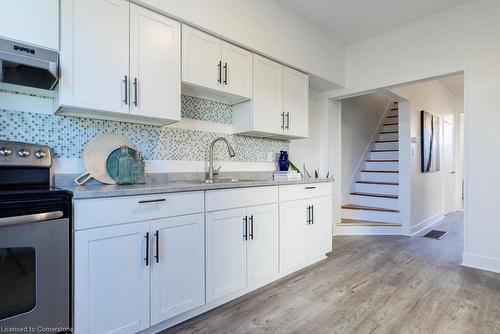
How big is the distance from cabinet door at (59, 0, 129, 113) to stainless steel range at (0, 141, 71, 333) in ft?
2.18

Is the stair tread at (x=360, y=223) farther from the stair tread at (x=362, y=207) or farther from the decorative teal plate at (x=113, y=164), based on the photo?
the decorative teal plate at (x=113, y=164)

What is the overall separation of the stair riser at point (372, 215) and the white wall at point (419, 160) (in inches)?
10.0

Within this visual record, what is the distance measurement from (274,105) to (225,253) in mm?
1619

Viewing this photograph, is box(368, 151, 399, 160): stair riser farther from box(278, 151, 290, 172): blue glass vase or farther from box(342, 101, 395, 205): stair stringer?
box(278, 151, 290, 172): blue glass vase

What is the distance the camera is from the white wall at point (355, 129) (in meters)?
4.83

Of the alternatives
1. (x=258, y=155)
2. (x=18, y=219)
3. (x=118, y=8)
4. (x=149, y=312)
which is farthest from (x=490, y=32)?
(x=18, y=219)

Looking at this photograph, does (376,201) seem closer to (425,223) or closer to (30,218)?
(425,223)

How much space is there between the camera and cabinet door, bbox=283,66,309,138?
119 inches

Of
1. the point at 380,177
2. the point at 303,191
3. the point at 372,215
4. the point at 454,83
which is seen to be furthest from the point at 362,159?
the point at 303,191

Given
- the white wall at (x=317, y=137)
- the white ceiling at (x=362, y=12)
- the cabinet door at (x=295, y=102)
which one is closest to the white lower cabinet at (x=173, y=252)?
the cabinet door at (x=295, y=102)

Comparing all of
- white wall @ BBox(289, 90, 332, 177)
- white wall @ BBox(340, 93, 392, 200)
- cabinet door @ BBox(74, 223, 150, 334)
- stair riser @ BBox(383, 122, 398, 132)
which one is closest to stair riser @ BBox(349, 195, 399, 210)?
white wall @ BBox(340, 93, 392, 200)

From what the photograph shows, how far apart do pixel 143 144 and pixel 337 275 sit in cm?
217

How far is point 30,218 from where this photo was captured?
126 cm

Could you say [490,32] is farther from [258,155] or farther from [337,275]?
[337,275]
